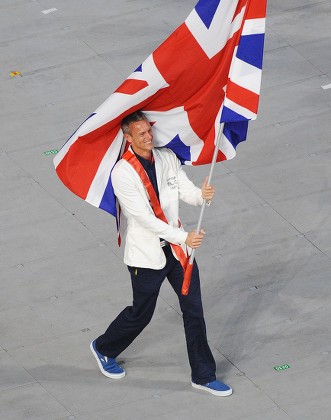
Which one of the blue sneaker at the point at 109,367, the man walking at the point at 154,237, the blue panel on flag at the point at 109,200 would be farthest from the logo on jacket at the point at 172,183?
the blue sneaker at the point at 109,367

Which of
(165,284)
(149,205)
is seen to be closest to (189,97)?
(149,205)

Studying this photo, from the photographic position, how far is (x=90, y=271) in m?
11.3

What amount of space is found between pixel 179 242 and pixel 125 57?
4.95 meters

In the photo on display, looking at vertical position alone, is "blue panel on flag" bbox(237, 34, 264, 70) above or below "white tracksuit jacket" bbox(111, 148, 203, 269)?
above

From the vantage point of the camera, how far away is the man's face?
9578mm

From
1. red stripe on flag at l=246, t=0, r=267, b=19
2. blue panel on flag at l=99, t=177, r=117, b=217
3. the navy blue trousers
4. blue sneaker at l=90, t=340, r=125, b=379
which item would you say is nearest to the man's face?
blue panel on flag at l=99, t=177, r=117, b=217

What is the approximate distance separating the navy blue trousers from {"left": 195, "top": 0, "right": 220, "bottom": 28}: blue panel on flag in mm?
1517

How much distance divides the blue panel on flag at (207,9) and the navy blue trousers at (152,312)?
4.98 ft

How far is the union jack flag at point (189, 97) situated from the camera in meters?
9.43

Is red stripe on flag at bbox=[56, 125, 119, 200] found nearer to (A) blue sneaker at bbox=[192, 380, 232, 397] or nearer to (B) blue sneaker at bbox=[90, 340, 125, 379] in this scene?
(B) blue sneaker at bbox=[90, 340, 125, 379]

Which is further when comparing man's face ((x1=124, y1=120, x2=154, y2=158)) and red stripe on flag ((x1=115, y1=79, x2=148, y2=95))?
man's face ((x1=124, y1=120, x2=154, y2=158))

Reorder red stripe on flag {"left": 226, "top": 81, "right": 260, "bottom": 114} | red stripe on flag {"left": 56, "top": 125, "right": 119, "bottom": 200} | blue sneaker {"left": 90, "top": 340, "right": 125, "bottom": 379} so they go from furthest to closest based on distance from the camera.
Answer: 1. blue sneaker {"left": 90, "top": 340, "right": 125, "bottom": 379}
2. red stripe on flag {"left": 56, "top": 125, "right": 119, "bottom": 200}
3. red stripe on flag {"left": 226, "top": 81, "right": 260, "bottom": 114}

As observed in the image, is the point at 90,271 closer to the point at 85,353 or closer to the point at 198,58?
the point at 85,353

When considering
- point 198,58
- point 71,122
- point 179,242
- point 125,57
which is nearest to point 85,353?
point 179,242
